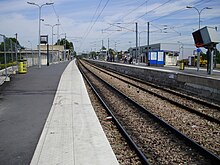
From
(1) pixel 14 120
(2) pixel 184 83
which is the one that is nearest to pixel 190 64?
(2) pixel 184 83

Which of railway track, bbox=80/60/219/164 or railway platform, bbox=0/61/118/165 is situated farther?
railway track, bbox=80/60/219/164

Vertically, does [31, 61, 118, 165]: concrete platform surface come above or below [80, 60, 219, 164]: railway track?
above

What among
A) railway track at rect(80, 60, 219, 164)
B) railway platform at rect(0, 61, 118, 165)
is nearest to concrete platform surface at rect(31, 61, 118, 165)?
railway platform at rect(0, 61, 118, 165)

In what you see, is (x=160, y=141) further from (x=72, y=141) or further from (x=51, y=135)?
(x=51, y=135)

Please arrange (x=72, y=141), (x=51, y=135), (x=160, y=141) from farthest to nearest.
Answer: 1. (x=160, y=141)
2. (x=51, y=135)
3. (x=72, y=141)

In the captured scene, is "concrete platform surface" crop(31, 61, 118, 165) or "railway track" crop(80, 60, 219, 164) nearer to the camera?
"concrete platform surface" crop(31, 61, 118, 165)

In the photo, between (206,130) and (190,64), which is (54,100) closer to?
(206,130)

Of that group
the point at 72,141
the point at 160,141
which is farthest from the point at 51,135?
the point at 160,141

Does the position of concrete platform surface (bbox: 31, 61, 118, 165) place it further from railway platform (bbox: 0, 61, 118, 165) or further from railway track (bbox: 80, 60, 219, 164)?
railway track (bbox: 80, 60, 219, 164)

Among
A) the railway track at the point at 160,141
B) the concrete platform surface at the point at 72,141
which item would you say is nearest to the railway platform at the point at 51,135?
the concrete platform surface at the point at 72,141

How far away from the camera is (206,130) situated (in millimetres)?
8500

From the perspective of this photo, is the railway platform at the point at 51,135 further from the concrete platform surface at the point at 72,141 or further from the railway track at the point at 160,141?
the railway track at the point at 160,141

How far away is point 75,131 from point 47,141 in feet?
3.44

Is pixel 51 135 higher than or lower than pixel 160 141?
higher
